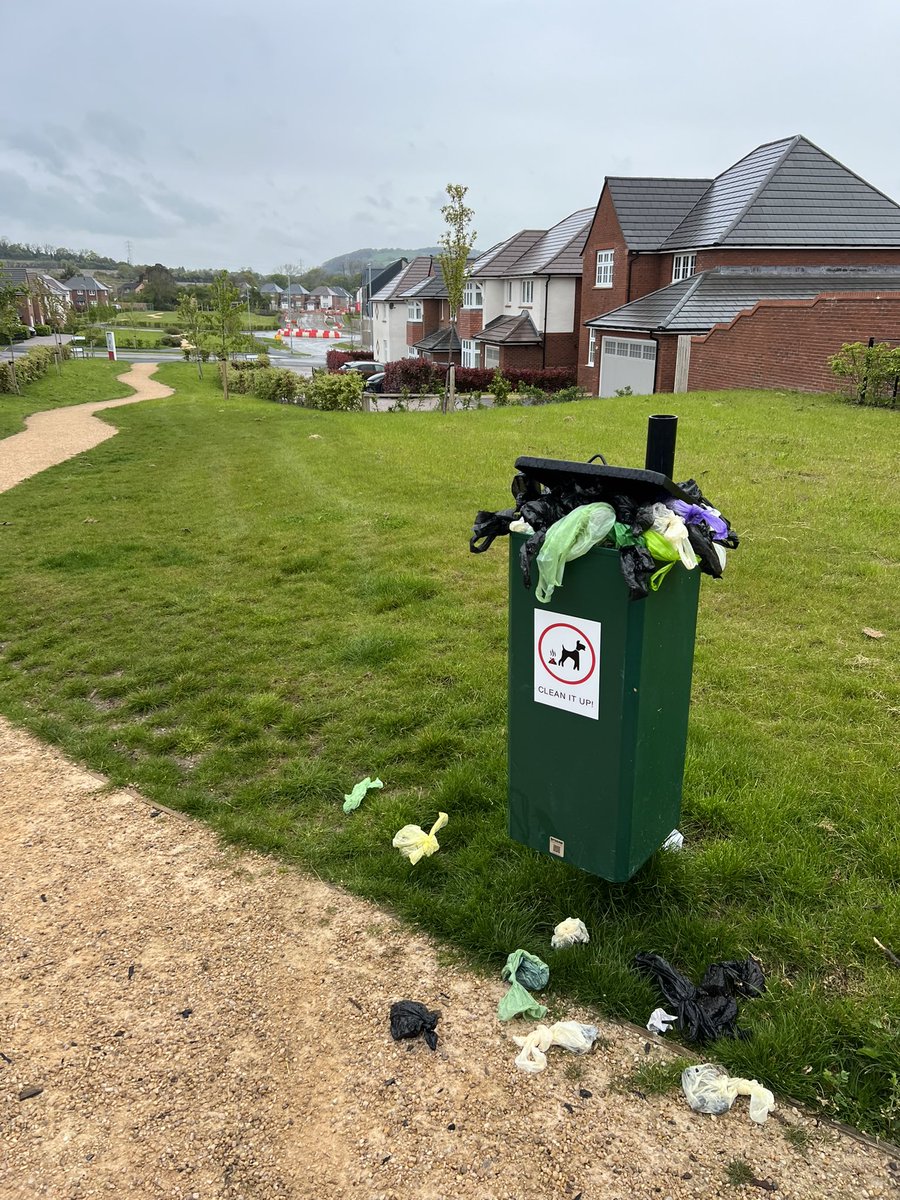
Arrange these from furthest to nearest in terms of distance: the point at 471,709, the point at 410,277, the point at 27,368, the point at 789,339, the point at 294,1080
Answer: the point at 410,277 → the point at 27,368 → the point at 789,339 → the point at 471,709 → the point at 294,1080

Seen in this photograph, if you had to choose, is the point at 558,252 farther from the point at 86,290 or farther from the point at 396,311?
the point at 86,290

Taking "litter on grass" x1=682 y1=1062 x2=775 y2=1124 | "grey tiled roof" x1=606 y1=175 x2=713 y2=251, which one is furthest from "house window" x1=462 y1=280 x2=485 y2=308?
"litter on grass" x1=682 y1=1062 x2=775 y2=1124

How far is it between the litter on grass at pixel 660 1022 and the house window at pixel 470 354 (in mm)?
44330

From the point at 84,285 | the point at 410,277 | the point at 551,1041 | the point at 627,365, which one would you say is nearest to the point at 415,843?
the point at 551,1041

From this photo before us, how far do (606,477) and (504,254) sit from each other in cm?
4574

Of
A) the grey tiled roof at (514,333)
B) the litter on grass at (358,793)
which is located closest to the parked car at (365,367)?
the grey tiled roof at (514,333)

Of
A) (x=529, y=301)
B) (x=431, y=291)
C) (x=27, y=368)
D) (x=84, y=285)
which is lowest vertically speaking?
(x=27, y=368)

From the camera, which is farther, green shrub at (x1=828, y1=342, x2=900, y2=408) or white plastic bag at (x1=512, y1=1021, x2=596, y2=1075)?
green shrub at (x1=828, y1=342, x2=900, y2=408)

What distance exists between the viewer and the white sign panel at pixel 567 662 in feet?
9.47

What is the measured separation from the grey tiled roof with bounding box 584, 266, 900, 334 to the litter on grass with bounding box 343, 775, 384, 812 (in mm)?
22593

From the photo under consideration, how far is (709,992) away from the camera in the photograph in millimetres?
2881

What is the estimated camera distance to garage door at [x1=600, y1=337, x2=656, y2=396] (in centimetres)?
2638

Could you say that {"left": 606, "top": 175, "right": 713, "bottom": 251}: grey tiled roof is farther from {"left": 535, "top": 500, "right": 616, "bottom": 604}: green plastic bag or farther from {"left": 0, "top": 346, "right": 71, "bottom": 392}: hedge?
{"left": 535, "top": 500, "right": 616, "bottom": 604}: green plastic bag

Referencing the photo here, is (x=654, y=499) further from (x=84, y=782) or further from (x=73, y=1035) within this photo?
(x=84, y=782)
